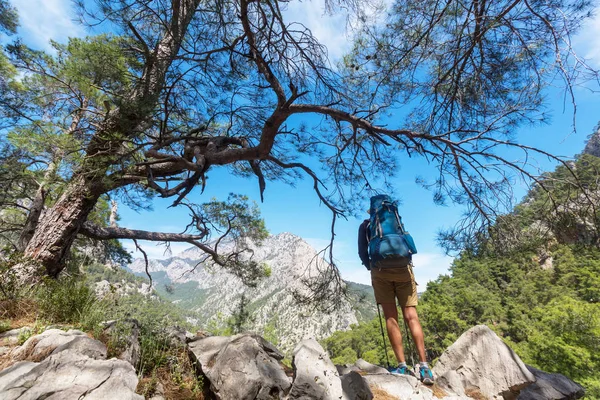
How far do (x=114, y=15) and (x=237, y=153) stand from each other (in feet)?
5.64

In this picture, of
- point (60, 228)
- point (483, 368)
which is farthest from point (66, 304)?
point (483, 368)

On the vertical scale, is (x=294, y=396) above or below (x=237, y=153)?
below

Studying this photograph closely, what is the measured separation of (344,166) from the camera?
4137mm

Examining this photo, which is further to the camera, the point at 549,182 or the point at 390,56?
the point at 390,56

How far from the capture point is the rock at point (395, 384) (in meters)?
2.15

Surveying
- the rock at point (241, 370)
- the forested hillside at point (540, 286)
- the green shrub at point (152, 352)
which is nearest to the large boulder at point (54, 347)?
the green shrub at point (152, 352)

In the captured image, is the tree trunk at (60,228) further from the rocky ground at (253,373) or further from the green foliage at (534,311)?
the green foliage at (534,311)

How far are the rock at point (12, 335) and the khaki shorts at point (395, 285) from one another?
2902mm

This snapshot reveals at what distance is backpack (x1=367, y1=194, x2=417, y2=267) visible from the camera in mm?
2410

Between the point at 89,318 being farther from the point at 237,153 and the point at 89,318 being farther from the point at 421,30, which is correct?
the point at 421,30

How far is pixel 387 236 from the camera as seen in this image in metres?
2.49

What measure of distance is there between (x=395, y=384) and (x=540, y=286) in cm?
4145

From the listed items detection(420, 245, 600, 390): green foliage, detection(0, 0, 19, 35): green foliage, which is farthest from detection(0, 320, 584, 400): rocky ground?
detection(420, 245, 600, 390): green foliage

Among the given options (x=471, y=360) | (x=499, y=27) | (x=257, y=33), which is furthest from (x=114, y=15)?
(x=471, y=360)
